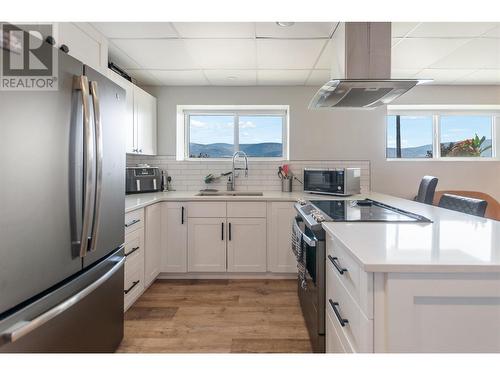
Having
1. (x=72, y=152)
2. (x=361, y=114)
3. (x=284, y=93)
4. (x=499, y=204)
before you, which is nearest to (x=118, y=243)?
(x=72, y=152)

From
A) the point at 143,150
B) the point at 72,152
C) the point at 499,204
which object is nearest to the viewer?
the point at 72,152

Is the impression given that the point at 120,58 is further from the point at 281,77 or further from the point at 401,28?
the point at 401,28

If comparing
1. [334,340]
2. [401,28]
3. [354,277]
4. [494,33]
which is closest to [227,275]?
[334,340]

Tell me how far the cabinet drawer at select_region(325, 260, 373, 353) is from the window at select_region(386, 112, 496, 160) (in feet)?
9.44

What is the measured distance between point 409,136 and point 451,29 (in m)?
1.76

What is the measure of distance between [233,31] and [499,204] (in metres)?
3.74

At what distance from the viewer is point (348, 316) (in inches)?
44.5

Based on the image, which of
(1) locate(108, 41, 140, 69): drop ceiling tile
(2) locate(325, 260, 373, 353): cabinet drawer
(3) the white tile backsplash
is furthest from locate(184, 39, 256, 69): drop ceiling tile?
(2) locate(325, 260, 373, 353): cabinet drawer

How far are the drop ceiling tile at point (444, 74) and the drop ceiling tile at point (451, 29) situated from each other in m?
0.75

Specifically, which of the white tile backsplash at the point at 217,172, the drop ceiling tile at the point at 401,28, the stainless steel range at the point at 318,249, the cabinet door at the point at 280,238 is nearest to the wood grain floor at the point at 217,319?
the cabinet door at the point at 280,238

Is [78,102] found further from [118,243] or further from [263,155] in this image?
[263,155]

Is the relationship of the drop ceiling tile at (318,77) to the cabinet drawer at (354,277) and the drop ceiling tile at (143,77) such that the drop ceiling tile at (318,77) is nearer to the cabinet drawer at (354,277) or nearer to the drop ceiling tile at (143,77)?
the drop ceiling tile at (143,77)

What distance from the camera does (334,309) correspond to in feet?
4.25

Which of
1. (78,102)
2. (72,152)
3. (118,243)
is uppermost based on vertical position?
(78,102)
